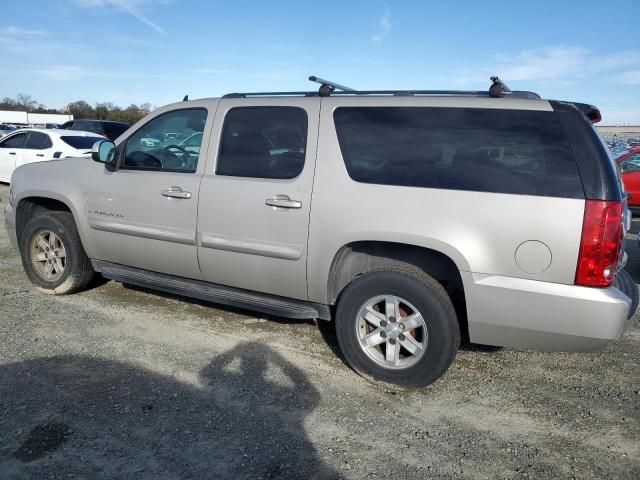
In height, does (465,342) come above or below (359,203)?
below

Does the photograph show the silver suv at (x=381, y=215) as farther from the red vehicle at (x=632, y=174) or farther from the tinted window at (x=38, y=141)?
the red vehicle at (x=632, y=174)

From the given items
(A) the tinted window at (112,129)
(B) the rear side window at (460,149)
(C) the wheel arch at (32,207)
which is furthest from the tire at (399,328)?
(A) the tinted window at (112,129)

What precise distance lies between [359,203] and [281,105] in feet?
3.48

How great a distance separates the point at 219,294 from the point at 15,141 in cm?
1087

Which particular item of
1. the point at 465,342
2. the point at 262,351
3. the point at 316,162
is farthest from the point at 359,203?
the point at 465,342

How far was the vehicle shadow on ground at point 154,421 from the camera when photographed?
2.63 metres

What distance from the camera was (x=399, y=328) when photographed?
136 inches

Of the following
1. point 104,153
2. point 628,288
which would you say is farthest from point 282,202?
point 628,288

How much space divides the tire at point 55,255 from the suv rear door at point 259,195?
1553mm

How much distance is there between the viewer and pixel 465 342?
14.2ft

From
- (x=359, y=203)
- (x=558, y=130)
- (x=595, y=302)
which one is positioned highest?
(x=558, y=130)

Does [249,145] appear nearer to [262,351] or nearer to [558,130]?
[262,351]

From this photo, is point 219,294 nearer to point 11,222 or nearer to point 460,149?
point 460,149

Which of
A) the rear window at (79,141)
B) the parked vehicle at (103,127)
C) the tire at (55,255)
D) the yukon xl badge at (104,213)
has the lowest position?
the tire at (55,255)
